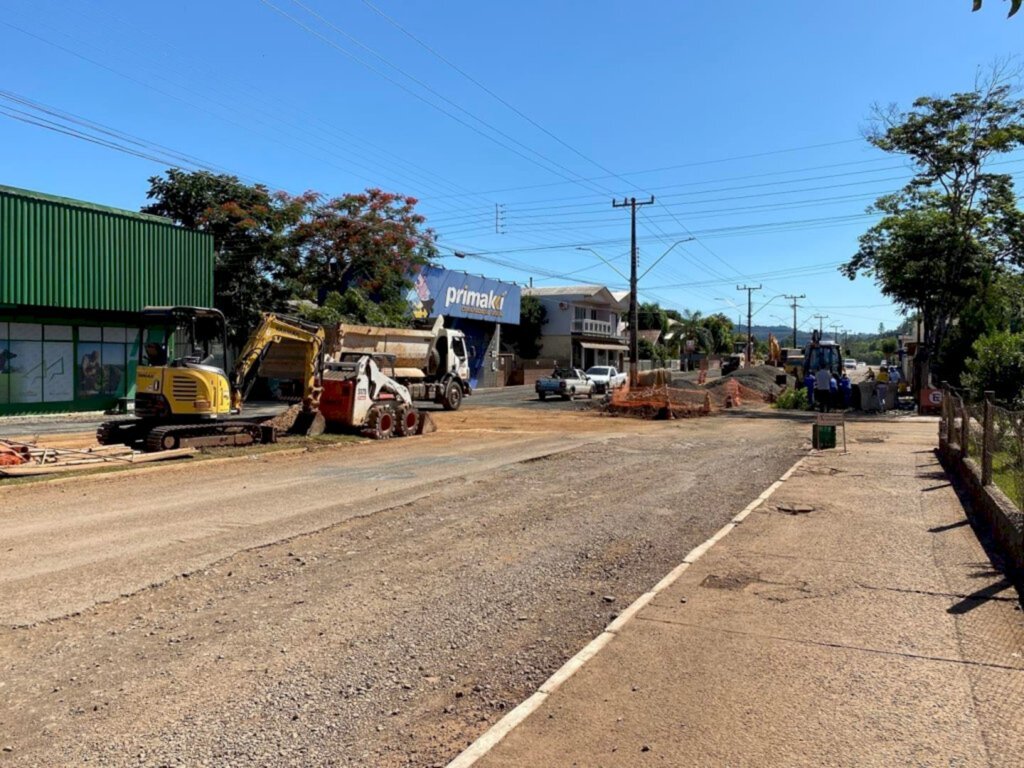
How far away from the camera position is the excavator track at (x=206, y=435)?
15102mm

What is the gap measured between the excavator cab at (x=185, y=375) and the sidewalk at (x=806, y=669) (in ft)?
36.7

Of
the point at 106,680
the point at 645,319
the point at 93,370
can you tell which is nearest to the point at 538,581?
the point at 106,680

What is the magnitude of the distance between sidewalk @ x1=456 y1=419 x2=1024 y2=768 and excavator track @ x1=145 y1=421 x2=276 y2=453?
11226 millimetres

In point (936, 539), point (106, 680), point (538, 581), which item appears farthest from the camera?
point (936, 539)

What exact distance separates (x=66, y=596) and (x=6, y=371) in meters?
22.2

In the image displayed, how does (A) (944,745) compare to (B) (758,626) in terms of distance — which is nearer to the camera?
(A) (944,745)

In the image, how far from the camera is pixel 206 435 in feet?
52.4

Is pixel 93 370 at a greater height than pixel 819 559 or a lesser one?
greater

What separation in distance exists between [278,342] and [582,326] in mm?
→ 53741

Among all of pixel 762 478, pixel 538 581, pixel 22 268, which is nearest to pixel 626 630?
→ pixel 538 581

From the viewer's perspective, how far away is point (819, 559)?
300 inches

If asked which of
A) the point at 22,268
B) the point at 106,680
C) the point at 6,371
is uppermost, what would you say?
the point at 22,268

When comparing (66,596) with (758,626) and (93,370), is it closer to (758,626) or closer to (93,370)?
(758,626)

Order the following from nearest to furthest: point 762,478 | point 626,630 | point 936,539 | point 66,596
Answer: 1. point 626,630
2. point 66,596
3. point 936,539
4. point 762,478
